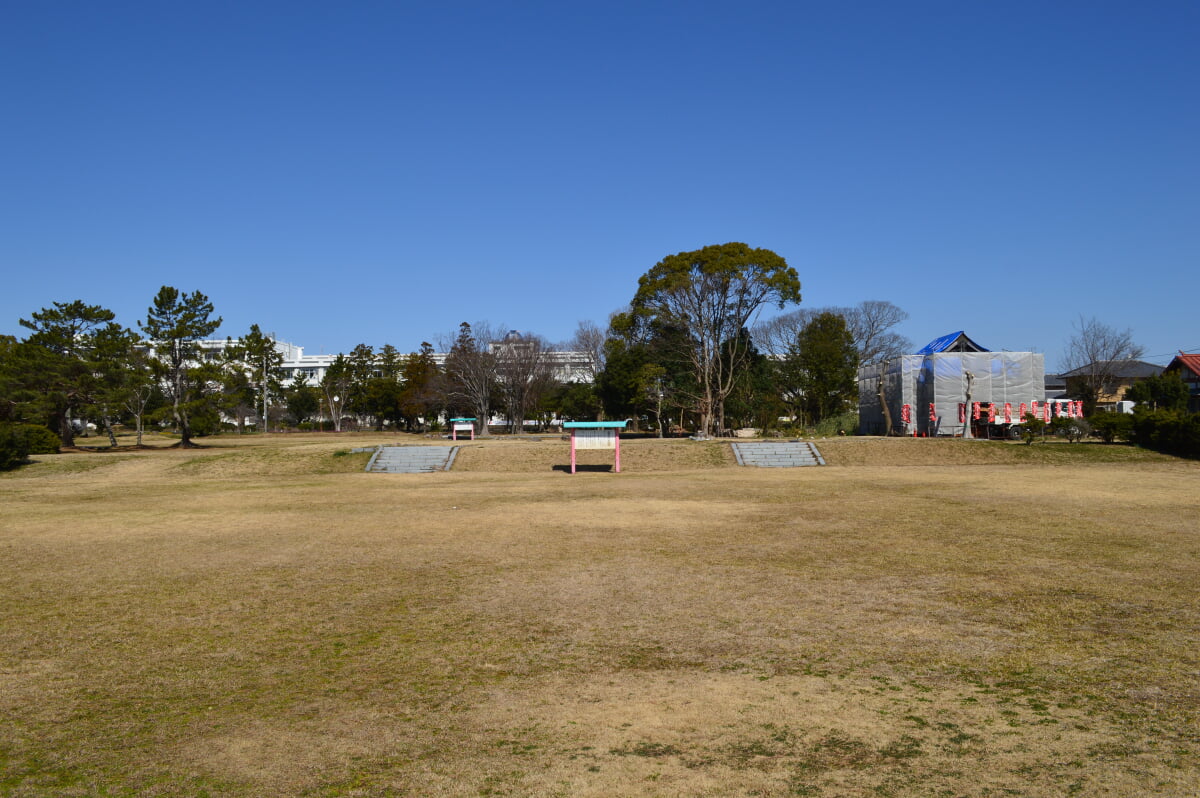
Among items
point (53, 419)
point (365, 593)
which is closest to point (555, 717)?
point (365, 593)

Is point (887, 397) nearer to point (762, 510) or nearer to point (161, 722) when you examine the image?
point (762, 510)

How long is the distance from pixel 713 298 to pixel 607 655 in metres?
36.4

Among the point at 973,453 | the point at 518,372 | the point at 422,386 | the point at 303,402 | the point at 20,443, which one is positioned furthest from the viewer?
the point at 303,402

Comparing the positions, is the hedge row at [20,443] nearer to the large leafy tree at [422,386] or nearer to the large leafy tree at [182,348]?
the large leafy tree at [182,348]

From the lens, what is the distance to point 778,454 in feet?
100

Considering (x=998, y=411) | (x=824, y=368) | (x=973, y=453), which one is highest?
(x=824, y=368)

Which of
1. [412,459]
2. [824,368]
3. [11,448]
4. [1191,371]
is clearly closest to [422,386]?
[824,368]

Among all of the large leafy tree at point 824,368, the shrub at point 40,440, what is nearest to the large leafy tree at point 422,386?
the large leafy tree at point 824,368

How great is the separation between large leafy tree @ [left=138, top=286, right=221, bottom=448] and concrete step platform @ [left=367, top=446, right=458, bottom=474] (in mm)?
15976

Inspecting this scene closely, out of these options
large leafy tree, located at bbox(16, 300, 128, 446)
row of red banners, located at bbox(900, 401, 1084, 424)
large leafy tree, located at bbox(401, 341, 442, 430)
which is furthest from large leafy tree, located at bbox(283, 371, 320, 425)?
row of red banners, located at bbox(900, 401, 1084, 424)

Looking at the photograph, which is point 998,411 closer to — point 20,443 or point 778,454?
point 778,454

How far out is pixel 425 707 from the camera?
555 cm

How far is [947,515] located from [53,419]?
4113 centimetres

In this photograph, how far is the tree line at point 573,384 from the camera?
38188mm
